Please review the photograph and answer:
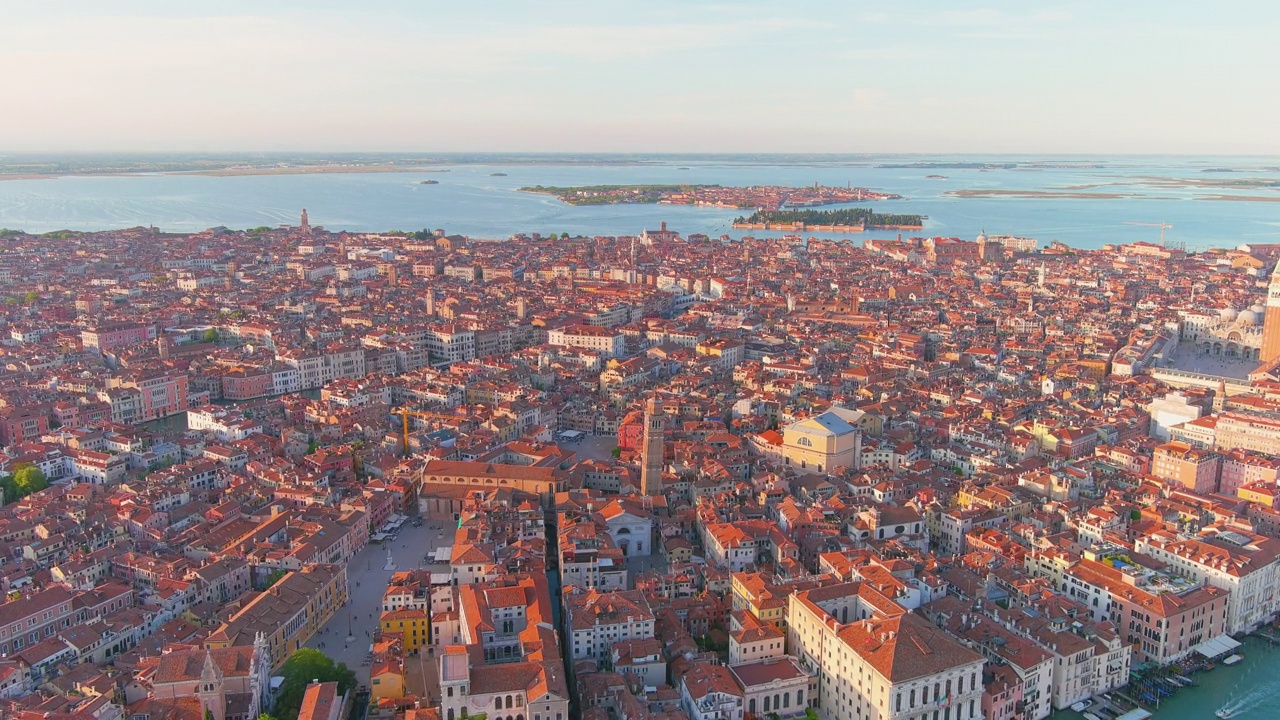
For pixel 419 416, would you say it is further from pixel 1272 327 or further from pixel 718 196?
pixel 718 196

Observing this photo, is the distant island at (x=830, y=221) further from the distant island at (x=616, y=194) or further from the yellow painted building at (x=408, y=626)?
the yellow painted building at (x=408, y=626)

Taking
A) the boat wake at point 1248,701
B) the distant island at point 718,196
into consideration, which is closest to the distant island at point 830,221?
the distant island at point 718,196

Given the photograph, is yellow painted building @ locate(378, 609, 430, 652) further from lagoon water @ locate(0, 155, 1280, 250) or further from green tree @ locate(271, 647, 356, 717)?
lagoon water @ locate(0, 155, 1280, 250)

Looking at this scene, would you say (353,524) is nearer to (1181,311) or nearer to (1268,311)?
(1268,311)

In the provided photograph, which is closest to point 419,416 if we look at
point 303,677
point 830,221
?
point 303,677

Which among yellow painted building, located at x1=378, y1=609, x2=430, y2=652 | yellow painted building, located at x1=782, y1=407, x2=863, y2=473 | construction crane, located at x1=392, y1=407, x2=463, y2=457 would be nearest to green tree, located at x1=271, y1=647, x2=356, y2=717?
yellow painted building, located at x1=378, y1=609, x2=430, y2=652
